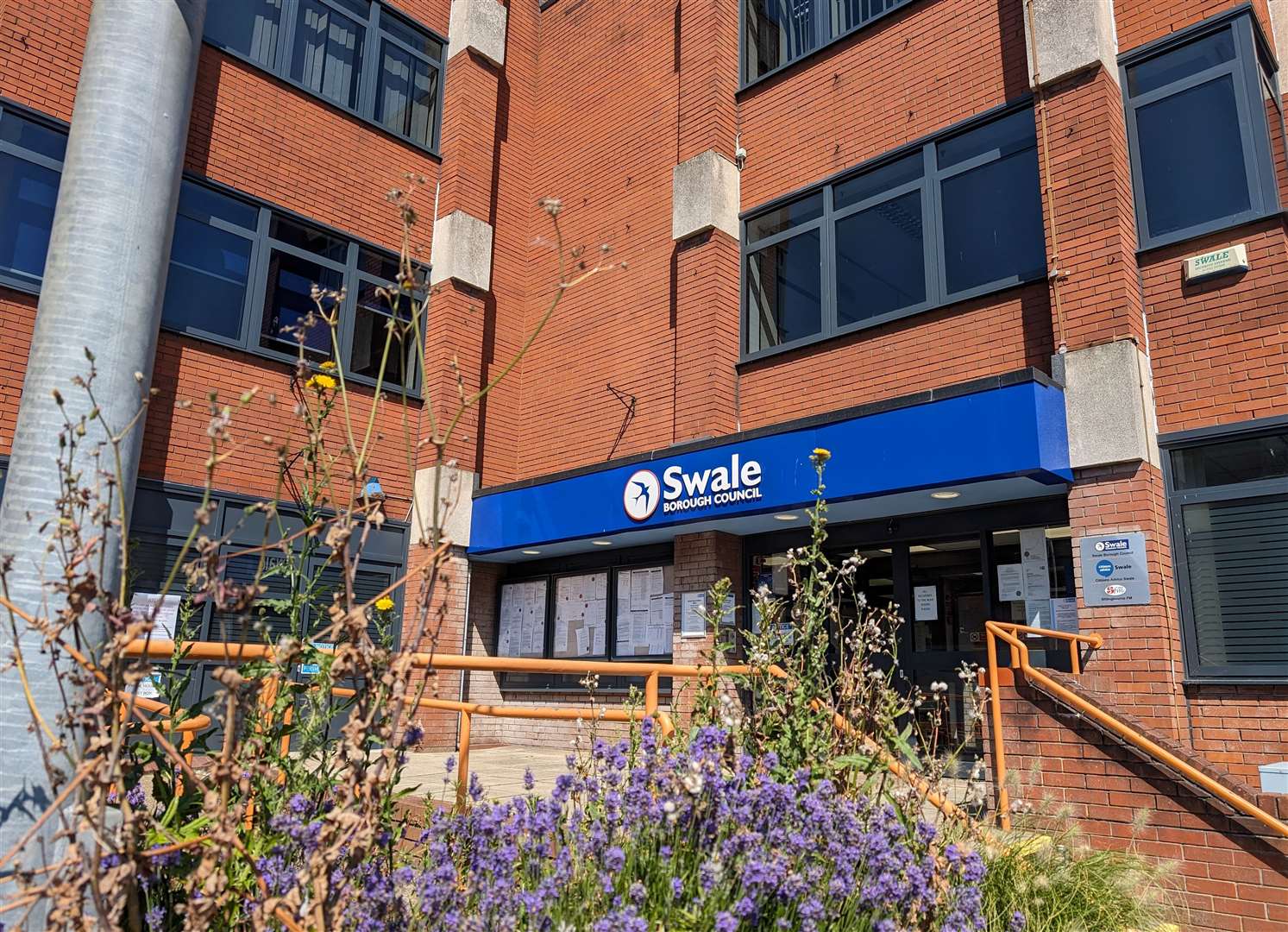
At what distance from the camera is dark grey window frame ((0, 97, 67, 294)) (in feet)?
31.5

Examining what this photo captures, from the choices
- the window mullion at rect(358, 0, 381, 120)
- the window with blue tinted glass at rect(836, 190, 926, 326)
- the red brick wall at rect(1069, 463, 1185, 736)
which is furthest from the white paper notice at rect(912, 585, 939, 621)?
the window mullion at rect(358, 0, 381, 120)

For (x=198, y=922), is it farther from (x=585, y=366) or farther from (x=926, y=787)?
(x=585, y=366)

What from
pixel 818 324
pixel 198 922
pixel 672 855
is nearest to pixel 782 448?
pixel 818 324

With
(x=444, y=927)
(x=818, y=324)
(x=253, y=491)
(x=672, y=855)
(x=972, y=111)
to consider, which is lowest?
(x=444, y=927)

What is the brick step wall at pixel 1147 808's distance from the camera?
5.05 meters

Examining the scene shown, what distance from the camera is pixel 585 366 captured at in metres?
13.3

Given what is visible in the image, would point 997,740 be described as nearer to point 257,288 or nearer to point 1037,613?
point 1037,613

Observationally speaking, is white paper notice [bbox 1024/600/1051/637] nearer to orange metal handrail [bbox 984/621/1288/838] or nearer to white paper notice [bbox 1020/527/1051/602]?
white paper notice [bbox 1020/527/1051/602]

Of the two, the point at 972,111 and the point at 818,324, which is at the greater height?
the point at 972,111

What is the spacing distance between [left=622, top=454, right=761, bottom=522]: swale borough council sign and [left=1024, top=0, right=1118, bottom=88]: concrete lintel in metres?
4.74

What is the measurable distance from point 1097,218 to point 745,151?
4.98 metres

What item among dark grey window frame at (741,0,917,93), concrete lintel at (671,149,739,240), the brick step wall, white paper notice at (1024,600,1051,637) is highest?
dark grey window frame at (741,0,917,93)

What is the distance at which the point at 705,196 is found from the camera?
11617mm

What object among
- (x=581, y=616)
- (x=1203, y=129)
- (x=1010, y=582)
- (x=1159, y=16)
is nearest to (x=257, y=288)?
(x=581, y=616)
